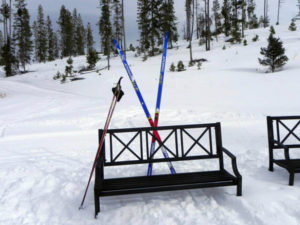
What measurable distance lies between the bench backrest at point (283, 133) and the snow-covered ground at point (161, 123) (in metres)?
0.48

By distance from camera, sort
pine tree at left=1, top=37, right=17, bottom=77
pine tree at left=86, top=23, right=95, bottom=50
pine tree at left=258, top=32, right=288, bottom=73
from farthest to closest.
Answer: pine tree at left=86, top=23, right=95, bottom=50 < pine tree at left=1, top=37, right=17, bottom=77 < pine tree at left=258, top=32, right=288, bottom=73

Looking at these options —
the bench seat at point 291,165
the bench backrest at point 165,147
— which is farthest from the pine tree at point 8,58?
the bench seat at point 291,165

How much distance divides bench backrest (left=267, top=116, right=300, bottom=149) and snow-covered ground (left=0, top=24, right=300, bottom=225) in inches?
19.0

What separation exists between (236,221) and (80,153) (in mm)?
4471

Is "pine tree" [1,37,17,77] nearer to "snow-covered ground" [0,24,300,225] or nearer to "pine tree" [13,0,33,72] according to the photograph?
"pine tree" [13,0,33,72]

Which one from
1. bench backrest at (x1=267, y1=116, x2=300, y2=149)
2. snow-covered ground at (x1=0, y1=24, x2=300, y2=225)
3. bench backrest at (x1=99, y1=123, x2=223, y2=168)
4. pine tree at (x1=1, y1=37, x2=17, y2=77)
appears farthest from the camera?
pine tree at (x1=1, y1=37, x2=17, y2=77)

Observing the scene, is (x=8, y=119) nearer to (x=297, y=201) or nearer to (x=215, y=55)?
(x=297, y=201)

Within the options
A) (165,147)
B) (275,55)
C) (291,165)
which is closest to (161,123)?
(165,147)

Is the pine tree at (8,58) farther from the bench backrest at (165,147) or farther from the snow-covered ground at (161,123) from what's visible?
the bench backrest at (165,147)

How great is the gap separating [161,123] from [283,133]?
13.0 ft

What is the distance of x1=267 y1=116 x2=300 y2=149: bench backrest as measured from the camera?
445cm

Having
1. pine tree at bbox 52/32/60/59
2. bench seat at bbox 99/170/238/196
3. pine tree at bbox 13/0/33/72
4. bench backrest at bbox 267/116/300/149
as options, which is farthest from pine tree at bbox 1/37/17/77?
bench seat at bbox 99/170/238/196

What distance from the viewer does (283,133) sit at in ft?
23.7

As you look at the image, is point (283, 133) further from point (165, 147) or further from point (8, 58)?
point (8, 58)
